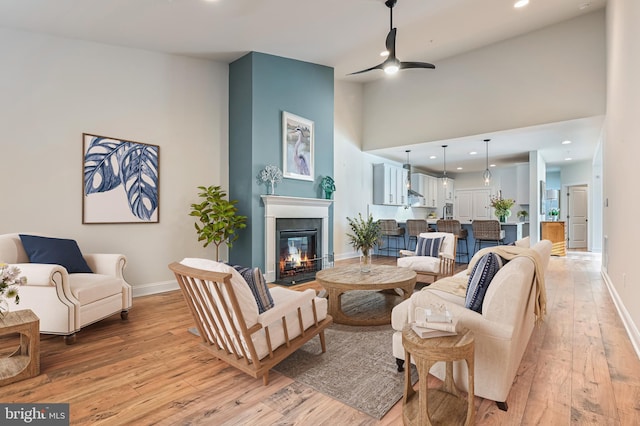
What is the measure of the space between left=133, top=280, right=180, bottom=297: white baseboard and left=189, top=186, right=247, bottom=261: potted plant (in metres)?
0.76

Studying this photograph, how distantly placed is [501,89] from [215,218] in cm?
569

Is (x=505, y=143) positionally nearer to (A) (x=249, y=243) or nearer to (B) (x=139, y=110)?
(A) (x=249, y=243)

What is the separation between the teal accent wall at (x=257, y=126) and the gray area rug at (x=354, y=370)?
2.27 meters

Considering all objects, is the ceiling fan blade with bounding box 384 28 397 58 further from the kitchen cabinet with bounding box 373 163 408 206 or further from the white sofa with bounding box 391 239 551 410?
the kitchen cabinet with bounding box 373 163 408 206

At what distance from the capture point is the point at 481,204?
11.4m

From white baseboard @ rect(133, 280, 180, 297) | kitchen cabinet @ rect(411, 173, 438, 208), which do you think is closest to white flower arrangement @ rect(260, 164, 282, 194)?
white baseboard @ rect(133, 280, 180, 297)

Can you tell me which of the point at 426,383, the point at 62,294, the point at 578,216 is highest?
the point at 578,216

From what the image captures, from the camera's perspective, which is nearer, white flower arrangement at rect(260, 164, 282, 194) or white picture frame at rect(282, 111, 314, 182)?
white flower arrangement at rect(260, 164, 282, 194)

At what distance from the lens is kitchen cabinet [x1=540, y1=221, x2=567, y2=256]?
8500 millimetres

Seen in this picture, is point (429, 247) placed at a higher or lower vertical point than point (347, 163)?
lower

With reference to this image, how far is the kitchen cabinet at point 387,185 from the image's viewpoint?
8.48 meters

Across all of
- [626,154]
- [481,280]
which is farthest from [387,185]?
[481,280]

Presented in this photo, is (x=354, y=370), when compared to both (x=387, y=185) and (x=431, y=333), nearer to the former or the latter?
(x=431, y=333)

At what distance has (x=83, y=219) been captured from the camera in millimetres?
3967
